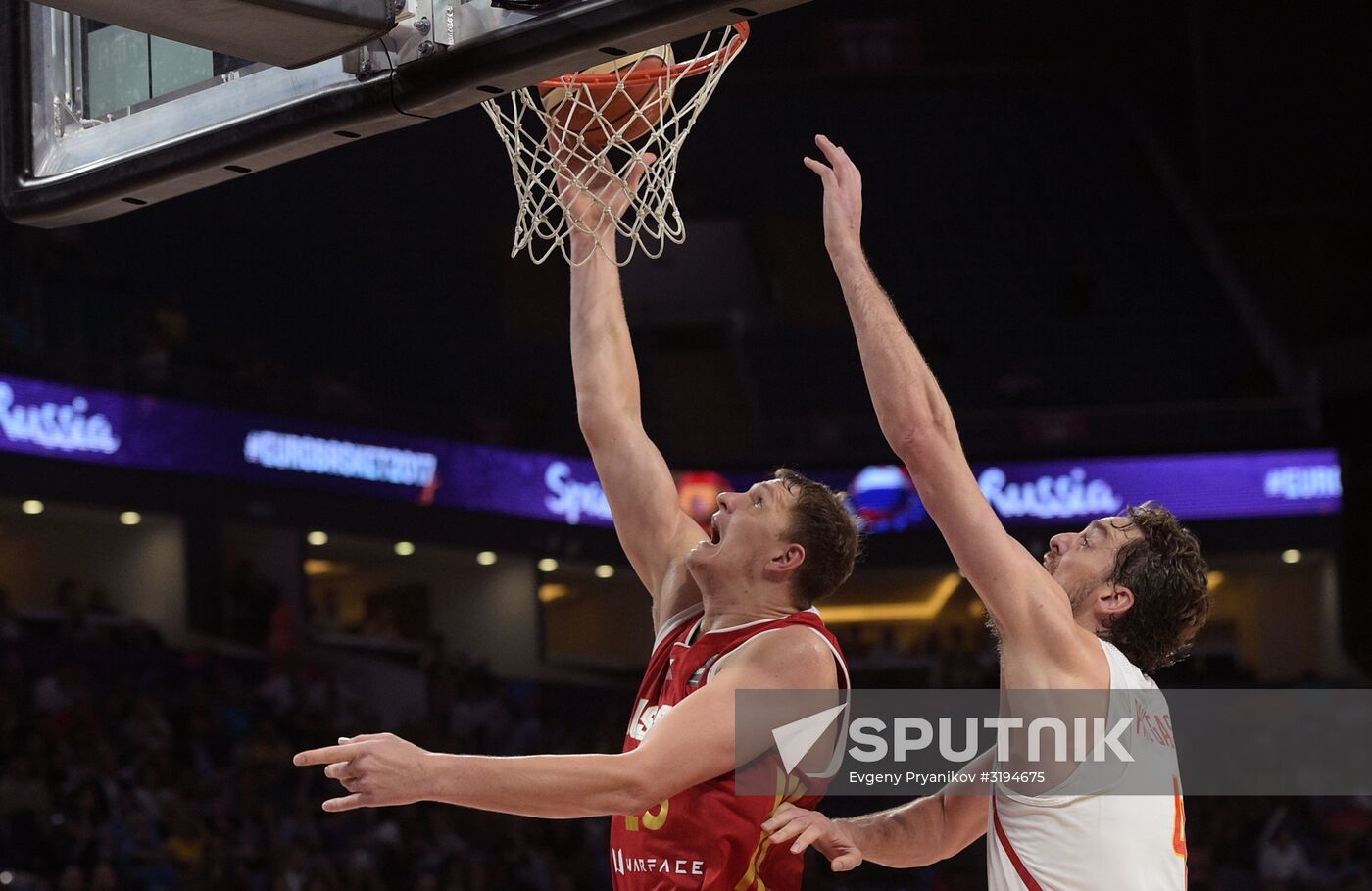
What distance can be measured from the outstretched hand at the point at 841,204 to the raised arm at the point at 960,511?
0.11 metres

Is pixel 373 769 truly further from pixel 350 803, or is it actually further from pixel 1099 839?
pixel 1099 839

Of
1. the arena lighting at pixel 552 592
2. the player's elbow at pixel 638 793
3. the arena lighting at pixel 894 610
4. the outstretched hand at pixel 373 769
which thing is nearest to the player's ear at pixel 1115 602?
the player's elbow at pixel 638 793

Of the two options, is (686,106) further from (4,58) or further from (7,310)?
(7,310)

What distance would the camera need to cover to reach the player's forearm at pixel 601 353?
13.2 feet

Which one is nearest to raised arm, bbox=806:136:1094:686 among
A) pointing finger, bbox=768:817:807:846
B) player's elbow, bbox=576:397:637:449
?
pointing finger, bbox=768:817:807:846

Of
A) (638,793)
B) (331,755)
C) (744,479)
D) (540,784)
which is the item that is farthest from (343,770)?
(744,479)

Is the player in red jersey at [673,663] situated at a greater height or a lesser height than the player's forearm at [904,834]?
greater

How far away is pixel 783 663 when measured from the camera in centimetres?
334

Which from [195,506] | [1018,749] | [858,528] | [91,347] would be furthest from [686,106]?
[195,506]

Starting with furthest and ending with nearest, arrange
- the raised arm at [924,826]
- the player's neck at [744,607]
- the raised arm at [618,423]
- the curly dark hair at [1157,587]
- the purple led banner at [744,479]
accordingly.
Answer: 1. the purple led banner at [744,479]
2. the raised arm at [618,423]
3. the player's neck at [744,607]
4. the raised arm at [924,826]
5. the curly dark hair at [1157,587]

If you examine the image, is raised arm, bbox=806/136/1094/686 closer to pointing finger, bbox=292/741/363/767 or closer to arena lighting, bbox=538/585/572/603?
pointing finger, bbox=292/741/363/767

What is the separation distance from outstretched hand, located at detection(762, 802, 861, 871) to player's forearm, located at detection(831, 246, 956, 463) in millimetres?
743

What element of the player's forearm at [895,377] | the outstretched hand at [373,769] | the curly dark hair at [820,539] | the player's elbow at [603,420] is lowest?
the outstretched hand at [373,769]

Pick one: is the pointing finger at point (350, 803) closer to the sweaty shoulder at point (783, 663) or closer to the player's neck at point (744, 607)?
the sweaty shoulder at point (783, 663)
